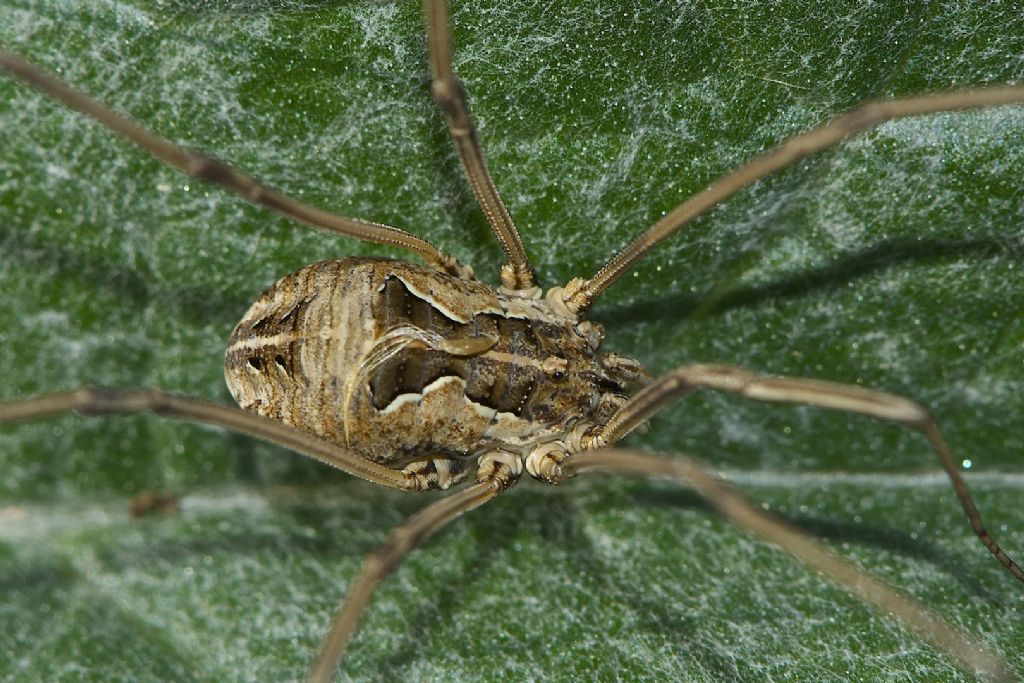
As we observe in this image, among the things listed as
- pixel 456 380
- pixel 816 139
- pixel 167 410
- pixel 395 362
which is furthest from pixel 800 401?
pixel 167 410

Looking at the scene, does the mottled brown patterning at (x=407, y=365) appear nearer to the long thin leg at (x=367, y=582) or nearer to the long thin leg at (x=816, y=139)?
the long thin leg at (x=367, y=582)

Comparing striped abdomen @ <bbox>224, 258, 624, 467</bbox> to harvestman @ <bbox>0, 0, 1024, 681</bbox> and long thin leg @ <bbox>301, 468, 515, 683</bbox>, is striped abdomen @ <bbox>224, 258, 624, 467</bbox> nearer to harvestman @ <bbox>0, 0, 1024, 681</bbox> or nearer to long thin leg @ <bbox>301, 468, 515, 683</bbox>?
harvestman @ <bbox>0, 0, 1024, 681</bbox>

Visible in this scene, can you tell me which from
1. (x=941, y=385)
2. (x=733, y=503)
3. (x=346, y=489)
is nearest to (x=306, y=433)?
(x=346, y=489)

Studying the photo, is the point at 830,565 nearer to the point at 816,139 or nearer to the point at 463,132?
the point at 816,139

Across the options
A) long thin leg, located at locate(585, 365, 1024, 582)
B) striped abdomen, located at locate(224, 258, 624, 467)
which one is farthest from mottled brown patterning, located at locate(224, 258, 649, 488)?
long thin leg, located at locate(585, 365, 1024, 582)

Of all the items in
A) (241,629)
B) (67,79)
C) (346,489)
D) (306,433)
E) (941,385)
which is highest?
(941,385)

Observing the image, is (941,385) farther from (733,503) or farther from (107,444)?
(107,444)

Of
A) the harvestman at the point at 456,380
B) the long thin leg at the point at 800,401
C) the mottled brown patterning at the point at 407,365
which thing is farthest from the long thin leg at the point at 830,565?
the mottled brown patterning at the point at 407,365
